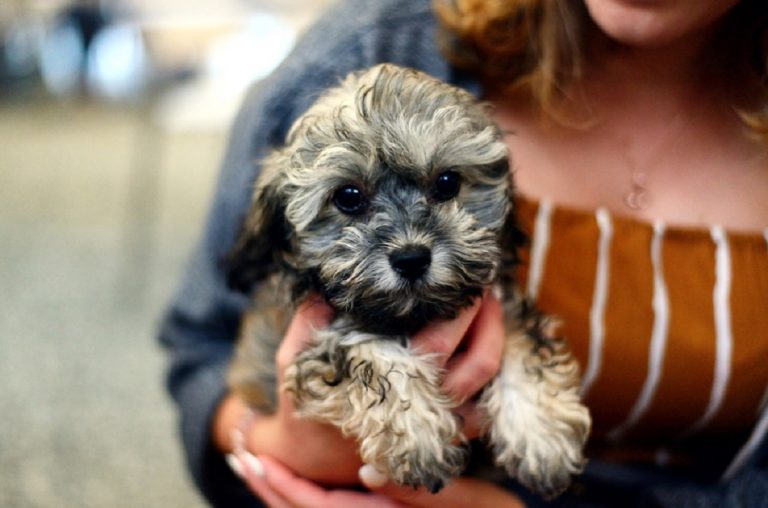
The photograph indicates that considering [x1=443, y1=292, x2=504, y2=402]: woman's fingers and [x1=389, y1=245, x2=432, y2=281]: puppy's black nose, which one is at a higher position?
[x1=389, y1=245, x2=432, y2=281]: puppy's black nose

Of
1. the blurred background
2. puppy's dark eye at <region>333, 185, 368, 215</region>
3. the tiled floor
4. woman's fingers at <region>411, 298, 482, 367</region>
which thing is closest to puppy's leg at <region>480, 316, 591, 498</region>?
woman's fingers at <region>411, 298, 482, 367</region>

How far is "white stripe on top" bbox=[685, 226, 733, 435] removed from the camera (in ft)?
4.42

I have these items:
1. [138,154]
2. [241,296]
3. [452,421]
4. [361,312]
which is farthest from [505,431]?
[138,154]

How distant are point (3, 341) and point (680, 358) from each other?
245 centimetres

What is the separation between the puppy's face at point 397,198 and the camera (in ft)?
3.62

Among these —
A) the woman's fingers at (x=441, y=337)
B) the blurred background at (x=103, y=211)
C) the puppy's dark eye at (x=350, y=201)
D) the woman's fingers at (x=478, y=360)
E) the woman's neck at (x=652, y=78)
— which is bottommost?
the blurred background at (x=103, y=211)

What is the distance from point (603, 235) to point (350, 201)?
0.48 metres

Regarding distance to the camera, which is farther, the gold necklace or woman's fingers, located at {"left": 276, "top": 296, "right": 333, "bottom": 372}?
the gold necklace

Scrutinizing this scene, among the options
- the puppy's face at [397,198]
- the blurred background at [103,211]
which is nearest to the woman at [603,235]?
the puppy's face at [397,198]

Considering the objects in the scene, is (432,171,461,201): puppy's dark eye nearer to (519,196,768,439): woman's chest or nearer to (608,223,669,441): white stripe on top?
(519,196,768,439): woman's chest

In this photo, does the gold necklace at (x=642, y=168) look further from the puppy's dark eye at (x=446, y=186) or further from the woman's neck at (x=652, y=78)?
the puppy's dark eye at (x=446, y=186)

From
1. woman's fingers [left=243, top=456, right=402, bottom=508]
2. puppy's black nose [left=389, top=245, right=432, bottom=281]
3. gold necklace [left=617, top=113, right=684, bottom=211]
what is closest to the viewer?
puppy's black nose [left=389, top=245, right=432, bottom=281]

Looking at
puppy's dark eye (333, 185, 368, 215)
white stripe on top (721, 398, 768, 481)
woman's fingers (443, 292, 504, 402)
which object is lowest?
white stripe on top (721, 398, 768, 481)

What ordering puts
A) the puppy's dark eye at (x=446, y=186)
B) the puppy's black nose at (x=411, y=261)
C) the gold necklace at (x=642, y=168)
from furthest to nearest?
the gold necklace at (x=642, y=168)
the puppy's dark eye at (x=446, y=186)
the puppy's black nose at (x=411, y=261)
